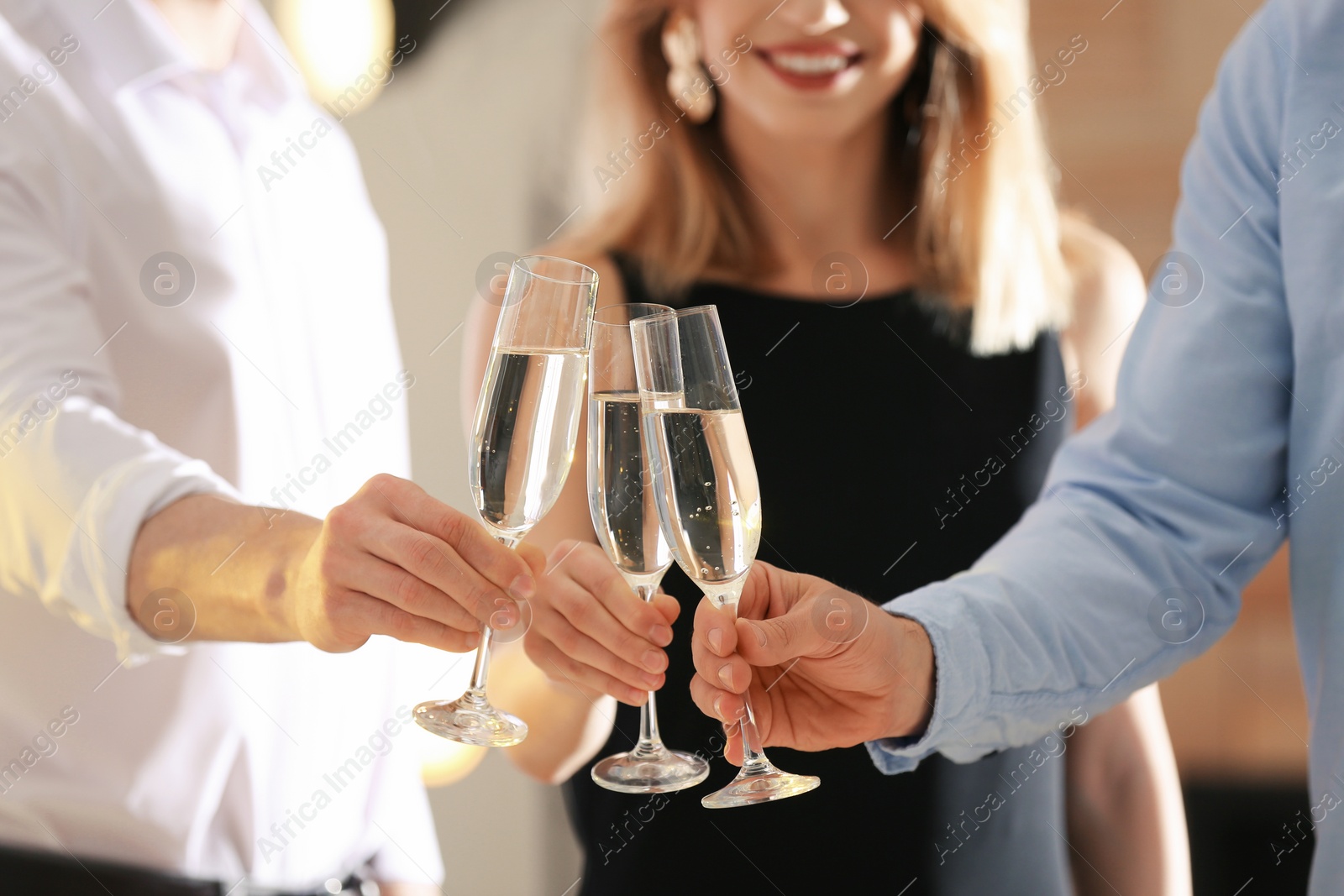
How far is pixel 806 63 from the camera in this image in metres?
1.32

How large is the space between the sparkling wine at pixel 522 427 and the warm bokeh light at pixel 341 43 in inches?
44.8

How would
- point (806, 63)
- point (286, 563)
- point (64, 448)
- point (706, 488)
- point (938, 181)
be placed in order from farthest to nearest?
point (938, 181) < point (806, 63) < point (64, 448) < point (286, 563) < point (706, 488)

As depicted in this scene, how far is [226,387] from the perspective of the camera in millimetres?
1372

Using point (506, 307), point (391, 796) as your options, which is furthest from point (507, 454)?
point (391, 796)

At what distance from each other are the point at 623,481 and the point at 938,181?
0.98 metres

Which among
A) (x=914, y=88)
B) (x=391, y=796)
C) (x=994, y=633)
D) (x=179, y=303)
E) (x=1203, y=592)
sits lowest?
(x=391, y=796)

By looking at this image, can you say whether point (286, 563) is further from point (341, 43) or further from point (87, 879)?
point (341, 43)

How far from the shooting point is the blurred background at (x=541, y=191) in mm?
1469

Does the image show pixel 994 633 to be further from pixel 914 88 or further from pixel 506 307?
pixel 914 88

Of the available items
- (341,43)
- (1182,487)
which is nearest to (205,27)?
(341,43)

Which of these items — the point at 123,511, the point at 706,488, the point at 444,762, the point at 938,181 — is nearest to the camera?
the point at 706,488

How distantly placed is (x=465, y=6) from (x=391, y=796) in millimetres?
1238

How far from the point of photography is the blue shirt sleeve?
818 mm

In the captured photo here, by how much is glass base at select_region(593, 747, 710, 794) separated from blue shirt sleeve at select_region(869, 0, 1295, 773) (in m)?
0.23
